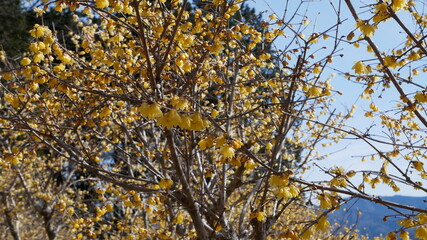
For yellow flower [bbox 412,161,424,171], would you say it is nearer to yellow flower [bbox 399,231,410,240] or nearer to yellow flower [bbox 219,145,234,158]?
yellow flower [bbox 399,231,410,240]

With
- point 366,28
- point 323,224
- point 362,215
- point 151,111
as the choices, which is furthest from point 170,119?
point 362,215

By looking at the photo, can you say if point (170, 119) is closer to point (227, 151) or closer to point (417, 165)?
point (227, 151)

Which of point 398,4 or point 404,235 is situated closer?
point 398,4

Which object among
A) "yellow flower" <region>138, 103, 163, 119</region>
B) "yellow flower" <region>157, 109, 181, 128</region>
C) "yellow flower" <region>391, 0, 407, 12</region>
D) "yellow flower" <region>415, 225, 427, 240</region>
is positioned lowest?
"yellow flower" <region>415, 225, 427, 240</region>

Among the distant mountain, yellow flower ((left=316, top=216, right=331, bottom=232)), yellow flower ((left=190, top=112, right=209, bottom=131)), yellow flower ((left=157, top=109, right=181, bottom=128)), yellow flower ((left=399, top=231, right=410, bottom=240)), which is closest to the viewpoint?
yellow flower ((left=157, top=109, right=181, bottom=128))

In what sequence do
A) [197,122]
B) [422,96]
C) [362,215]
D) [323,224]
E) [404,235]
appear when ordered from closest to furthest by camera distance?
[197,122] → [323,224] → [404,235] → [422,96] → [362,215]

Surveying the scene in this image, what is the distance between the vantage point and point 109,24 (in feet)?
10.8

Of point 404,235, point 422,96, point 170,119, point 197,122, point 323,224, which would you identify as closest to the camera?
point 170,119

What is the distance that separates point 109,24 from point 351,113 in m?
4.74

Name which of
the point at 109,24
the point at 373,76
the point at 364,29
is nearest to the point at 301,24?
the point at 373,76

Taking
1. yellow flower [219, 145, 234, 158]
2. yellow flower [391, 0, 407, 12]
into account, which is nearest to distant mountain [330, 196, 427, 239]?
yellow flower [219, 145, 234, 158]

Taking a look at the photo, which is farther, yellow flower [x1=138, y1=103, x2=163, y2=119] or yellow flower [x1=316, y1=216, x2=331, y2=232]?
yellow flower [x1=316, y1=216, x2=331, y2=232]

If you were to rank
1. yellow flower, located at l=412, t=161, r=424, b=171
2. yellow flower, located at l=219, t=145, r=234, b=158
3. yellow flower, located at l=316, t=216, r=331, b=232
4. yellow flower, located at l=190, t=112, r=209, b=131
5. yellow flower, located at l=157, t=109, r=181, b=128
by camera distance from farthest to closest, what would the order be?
yellow flower, located at l=412, t=161, r=424, b=171 < yellow flower, located at l=316, t=216, r=331, b=232 < yellow flower, located at l=219, t=145, r=234, b=158 < yellow flower, located at l=190, t=112, r=209, b=131 < yellow flower, located at l=157, t=109, r=181, b=128

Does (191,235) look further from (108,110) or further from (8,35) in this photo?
(8,35)
